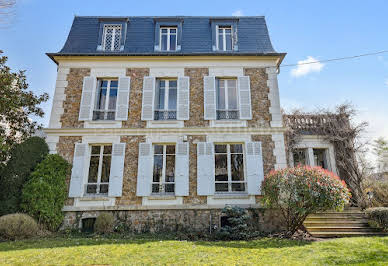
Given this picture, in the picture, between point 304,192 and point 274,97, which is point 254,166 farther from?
point 274,97

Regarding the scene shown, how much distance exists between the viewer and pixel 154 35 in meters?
10.4

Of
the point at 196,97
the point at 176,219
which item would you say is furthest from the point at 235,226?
the point at 196,97

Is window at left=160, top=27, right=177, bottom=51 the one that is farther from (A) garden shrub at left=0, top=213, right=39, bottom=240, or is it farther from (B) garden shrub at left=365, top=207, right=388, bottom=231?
(B) garden shrub at left=365, top=207, right=388, bottom=231

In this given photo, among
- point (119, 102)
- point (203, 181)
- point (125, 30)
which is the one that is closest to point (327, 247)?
point (203, 181)

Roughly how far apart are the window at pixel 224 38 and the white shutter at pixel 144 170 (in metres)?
5.05

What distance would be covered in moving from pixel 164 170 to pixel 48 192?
3696 millimetres

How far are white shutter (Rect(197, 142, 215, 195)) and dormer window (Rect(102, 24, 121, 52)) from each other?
5.44m

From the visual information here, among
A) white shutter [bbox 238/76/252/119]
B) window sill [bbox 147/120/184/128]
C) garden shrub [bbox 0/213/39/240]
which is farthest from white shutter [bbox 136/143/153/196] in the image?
white shutter [bbox 238/76/252/119]

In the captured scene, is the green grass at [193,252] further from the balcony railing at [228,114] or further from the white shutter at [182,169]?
the balcony railing at [228,114]

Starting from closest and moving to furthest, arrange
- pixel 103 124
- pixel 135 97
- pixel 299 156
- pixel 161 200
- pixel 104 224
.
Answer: pixel 104 224
pixel 161 200
pixel 103 124
pixel 135 97
pixel 299 156

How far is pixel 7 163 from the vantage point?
791cm

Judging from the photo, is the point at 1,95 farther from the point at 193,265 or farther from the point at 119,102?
the point at 193,265

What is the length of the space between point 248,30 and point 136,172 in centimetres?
751

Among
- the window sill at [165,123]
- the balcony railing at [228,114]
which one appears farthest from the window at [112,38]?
the balcony railing at [228,114]
